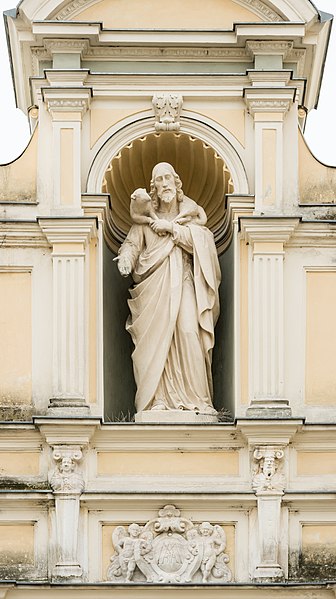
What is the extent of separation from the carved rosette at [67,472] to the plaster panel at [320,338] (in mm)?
1900

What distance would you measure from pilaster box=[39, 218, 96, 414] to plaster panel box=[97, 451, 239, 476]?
463 mm

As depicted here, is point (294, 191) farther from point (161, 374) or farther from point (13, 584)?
point (13, 584)

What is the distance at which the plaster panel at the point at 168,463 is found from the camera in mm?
23156

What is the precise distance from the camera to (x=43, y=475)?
909 inches

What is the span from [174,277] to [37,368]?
134cm

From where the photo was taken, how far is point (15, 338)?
23500 mm

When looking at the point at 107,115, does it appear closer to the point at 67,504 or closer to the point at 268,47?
the point at 268,47

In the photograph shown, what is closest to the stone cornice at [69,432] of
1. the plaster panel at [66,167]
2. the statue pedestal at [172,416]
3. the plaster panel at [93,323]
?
the plaster panel at [93,323]

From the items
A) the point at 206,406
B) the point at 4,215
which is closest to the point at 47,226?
the point at 4,215

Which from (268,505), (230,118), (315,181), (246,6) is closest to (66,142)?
(230,118)

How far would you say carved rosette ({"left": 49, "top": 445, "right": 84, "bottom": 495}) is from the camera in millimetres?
22969

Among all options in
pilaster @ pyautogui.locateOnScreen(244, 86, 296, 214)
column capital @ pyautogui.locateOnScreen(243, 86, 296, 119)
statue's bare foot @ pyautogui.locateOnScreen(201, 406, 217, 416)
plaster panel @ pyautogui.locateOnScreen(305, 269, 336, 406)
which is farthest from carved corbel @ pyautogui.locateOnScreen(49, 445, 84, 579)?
column capital @ pyautogui.locateOnScreen(243, 86, 296, 119)

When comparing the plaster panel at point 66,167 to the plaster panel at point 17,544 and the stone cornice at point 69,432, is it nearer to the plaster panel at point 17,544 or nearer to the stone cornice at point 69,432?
the stone cornice at point 69,432

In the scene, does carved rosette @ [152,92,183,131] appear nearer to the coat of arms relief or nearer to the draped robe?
the draped robe
